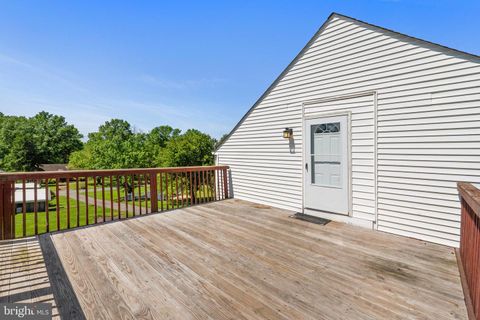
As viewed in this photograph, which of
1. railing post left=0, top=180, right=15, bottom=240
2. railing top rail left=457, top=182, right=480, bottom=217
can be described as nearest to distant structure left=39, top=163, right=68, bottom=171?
railing post left=0, top=180, right=15, bottom=240

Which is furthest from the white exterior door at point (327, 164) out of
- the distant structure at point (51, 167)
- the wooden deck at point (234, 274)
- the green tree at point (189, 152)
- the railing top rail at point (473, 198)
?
the distant structure at point (51, 167)

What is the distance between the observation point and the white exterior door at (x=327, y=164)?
3.78 metres

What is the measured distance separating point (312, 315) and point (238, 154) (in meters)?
4.40

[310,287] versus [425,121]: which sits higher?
[425,121]

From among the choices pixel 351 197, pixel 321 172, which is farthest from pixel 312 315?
pixel 321 172

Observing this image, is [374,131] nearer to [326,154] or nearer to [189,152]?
[326,154]

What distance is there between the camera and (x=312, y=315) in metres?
1.55

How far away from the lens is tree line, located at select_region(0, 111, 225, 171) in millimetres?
12438

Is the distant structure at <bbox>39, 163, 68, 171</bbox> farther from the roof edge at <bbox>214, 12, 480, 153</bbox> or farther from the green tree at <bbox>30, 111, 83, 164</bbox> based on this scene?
the roof edge at <bbox>214, 12, 480, 153</bbox>

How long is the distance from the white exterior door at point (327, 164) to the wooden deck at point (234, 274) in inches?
24.3

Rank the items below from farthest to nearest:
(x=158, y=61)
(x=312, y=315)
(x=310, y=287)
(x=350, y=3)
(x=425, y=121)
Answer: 1. (x=158, y=61)
2. (x=350, y=3)
3. (x=425, y=121)
4. (x=310, y=287)
5. (x=312, y=315)

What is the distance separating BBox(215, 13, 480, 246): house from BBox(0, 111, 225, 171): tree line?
8.03 metres

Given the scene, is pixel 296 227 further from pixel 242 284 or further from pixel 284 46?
pixel 284 46

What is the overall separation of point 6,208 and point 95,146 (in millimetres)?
22192
